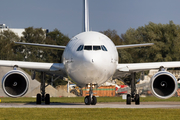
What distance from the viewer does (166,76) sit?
18.9 m

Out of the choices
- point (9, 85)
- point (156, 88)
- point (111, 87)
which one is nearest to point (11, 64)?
point (9, 85)

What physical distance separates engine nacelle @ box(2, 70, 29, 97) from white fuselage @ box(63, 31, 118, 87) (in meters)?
2.22

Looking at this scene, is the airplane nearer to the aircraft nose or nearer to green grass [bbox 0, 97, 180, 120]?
the aircraft nose

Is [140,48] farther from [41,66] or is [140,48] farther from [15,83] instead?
[15,83]

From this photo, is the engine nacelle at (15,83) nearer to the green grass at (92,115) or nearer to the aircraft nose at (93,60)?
the aircraft nose at (93,60)

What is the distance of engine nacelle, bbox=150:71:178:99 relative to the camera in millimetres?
18500

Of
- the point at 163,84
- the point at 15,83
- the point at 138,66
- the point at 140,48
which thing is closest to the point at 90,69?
the point at 163,84

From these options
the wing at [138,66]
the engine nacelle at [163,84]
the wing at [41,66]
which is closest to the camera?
the engine nacelle at [163,84]

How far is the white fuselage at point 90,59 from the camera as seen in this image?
16995mm

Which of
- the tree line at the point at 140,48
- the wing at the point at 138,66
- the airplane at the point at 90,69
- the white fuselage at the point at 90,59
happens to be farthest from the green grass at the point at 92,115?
the tree line at the point at 140,48

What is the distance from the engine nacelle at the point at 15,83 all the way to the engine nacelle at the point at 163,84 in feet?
20.6

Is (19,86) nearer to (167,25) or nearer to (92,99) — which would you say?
(92,99)

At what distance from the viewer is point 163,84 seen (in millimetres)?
18859

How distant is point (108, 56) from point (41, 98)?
737cm
